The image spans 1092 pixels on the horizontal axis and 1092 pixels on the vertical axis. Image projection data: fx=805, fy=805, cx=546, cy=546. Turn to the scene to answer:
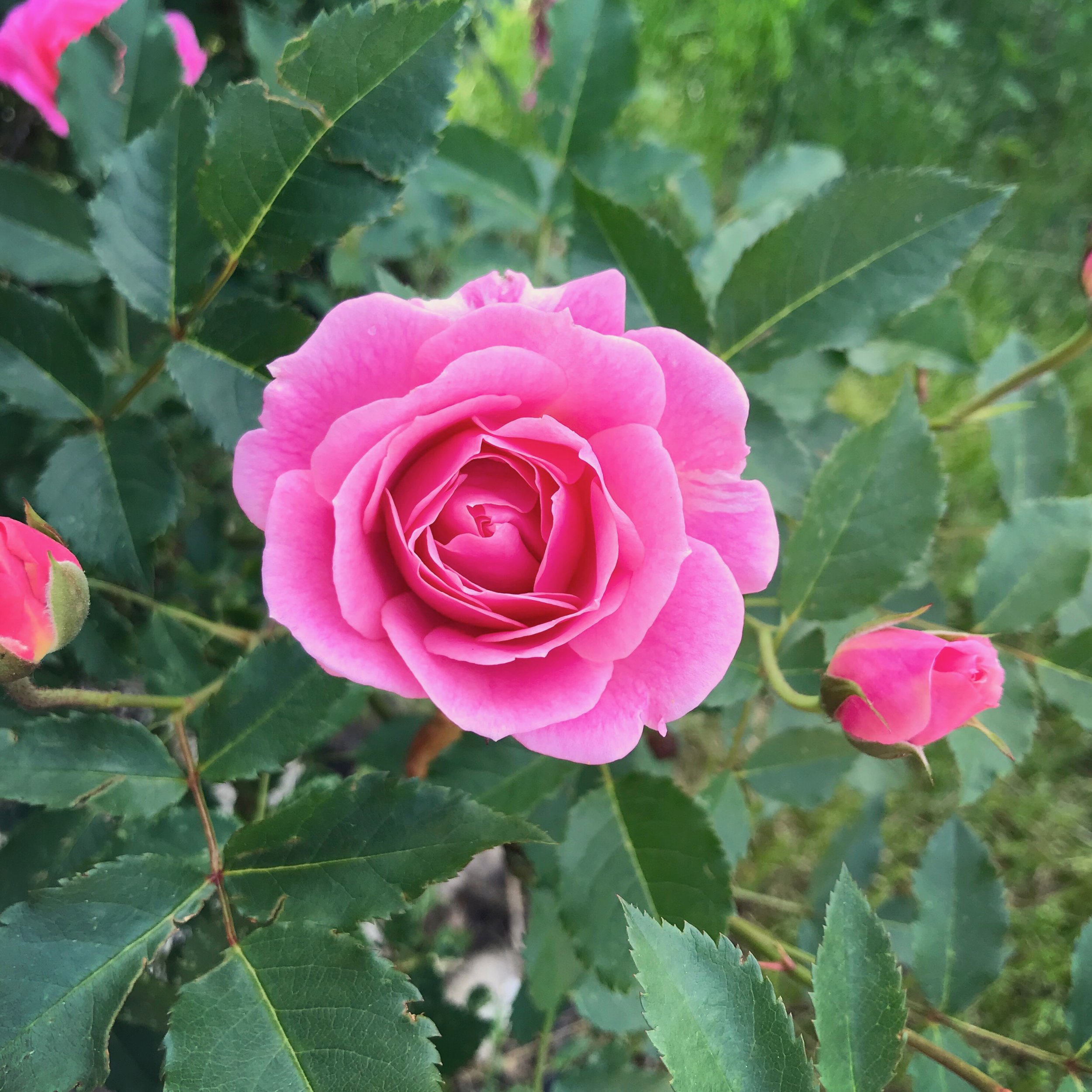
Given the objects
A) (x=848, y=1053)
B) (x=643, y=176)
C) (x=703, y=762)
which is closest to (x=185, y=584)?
(x=643, y=176)

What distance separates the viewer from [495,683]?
42cm

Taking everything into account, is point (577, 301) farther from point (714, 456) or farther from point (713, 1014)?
point (713, 1014)

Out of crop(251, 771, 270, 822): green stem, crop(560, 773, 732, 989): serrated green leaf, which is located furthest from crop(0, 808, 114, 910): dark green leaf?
crop(560, 773, 732, 989): serrated green leaf

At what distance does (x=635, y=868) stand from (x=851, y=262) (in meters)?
0.49

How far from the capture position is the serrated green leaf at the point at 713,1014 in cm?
41

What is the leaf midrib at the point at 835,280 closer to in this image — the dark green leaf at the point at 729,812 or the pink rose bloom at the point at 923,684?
the pink rose bloom at the point at 923,684

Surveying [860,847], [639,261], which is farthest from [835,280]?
[860,847]

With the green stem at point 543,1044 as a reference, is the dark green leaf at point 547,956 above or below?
above

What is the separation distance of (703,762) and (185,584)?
1.02 metres

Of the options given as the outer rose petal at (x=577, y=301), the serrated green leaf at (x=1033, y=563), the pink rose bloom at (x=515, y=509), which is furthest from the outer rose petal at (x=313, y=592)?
the serrated green leaf at (x=1033, y=563)

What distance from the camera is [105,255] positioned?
0.56 metres

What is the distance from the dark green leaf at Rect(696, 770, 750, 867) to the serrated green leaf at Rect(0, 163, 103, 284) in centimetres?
73

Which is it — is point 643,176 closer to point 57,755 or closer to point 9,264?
point 9,264

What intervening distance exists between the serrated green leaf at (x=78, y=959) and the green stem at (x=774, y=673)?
415mm
